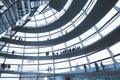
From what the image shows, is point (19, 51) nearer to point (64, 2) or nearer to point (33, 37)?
point (33, 37)

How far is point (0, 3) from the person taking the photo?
27.5 ft

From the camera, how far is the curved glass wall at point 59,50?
1734 cm

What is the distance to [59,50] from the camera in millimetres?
26203

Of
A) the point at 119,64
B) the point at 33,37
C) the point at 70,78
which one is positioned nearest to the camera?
the point at 119,64

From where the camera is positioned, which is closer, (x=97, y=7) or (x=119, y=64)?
(x=119, y=64)

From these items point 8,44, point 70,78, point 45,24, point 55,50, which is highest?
point 45,24

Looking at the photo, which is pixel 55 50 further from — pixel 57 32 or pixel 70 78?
pixel 70 78

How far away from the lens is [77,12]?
2264 cm

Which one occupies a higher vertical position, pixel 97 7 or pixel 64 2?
pixel 64 2

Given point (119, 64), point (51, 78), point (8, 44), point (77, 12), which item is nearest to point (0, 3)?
point (119, 64)

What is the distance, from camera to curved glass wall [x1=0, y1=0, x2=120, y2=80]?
17344 millimetres

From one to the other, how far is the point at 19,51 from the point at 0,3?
777 inches

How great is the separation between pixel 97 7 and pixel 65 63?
35.8 ft

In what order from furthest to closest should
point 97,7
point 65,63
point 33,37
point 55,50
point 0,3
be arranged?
point 33,37
point 55,50
point 65,63
point 97,7
point 0,3
